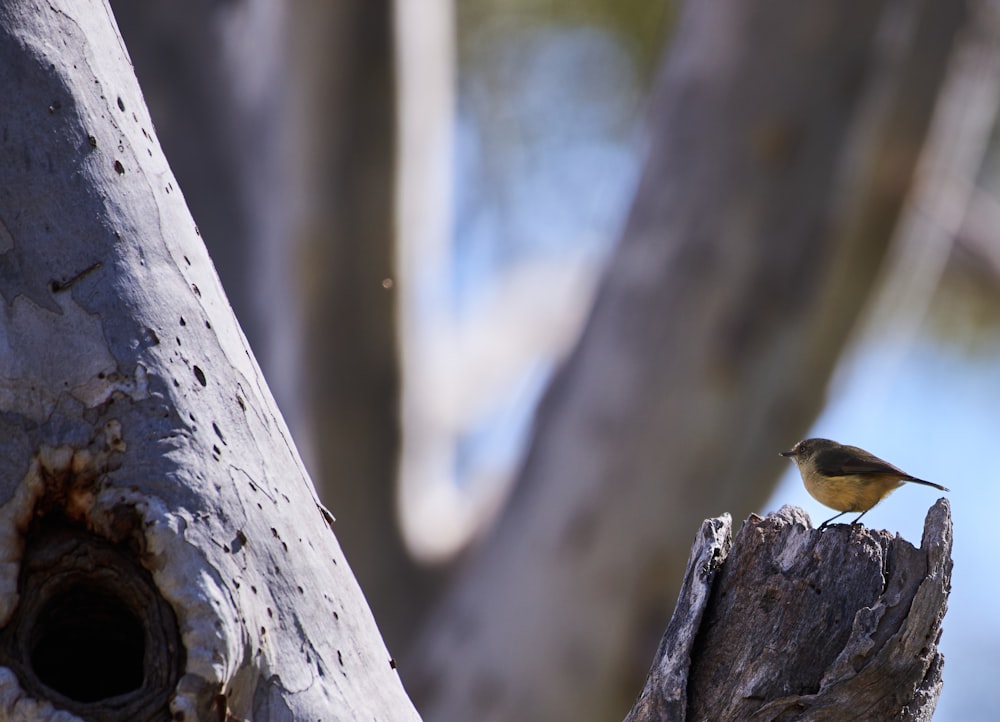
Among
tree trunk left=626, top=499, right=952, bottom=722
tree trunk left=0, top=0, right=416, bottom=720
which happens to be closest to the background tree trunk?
tree trunk left=626, top=499, right=952, bottom=722

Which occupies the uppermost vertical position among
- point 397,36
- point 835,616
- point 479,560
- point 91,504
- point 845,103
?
point 397,36

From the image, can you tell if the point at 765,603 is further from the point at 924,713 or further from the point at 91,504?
the point at 91,504

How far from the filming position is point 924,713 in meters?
1.13

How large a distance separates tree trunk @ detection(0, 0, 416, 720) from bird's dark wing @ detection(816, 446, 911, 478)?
621mm

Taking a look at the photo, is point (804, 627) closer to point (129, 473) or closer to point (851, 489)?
point (851, 489)

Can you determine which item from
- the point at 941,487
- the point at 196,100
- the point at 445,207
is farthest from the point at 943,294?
the point at 941,487

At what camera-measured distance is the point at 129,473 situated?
103cm

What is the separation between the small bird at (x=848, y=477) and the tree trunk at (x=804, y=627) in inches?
7.7

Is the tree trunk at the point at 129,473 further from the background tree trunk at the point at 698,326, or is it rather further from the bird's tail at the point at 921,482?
the background tree trunk at the point at 698,326

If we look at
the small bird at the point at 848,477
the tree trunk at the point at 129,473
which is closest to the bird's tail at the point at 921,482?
the small bird at the point at 848,477

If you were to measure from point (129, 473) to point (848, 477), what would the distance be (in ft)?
2.83

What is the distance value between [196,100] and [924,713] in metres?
2.96

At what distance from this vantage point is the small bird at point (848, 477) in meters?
1.40

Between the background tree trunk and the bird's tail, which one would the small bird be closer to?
the bird's tail
